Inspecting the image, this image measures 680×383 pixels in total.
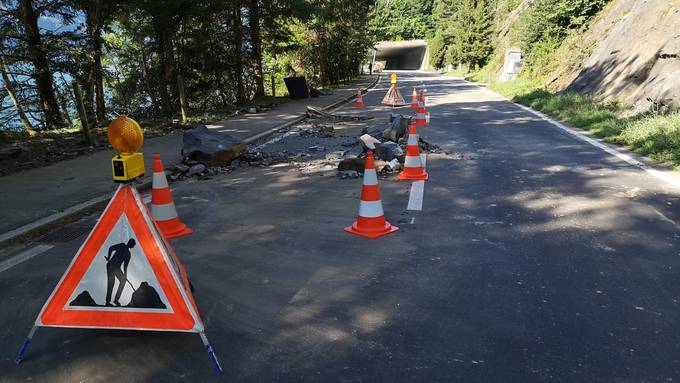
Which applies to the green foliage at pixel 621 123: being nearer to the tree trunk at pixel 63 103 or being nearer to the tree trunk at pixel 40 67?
the tree trunk at pixel 40 67

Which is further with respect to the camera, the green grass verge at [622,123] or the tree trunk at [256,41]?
the tree trunk at [256,41]

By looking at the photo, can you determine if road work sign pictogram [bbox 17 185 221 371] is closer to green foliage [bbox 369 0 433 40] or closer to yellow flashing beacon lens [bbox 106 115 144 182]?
yellow flashing beacon lens [bbox 106 115 144 182]

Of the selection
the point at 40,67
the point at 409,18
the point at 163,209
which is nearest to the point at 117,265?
the point at 163,209

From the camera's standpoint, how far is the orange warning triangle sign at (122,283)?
114 inches

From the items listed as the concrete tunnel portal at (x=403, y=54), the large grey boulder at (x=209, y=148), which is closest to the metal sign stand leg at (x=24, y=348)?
the large grey boulder at (x=209, y=148)

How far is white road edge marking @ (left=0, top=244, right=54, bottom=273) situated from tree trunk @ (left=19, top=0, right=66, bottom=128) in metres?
6.75

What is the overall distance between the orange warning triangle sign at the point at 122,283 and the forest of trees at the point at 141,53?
7742mm

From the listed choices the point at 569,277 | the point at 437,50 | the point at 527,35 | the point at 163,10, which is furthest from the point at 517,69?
the point at 437,50

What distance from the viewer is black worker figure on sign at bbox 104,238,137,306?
296 centimetres

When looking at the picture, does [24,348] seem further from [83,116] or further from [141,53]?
[141,53]

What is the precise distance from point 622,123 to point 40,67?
12922 mm

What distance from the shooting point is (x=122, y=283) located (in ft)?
9.68

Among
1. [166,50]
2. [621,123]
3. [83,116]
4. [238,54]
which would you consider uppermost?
[166,50]

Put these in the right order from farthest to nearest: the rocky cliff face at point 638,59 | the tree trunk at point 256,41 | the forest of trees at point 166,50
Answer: the tree trunk at point 256,41 → the rocky cliff face at point 638,59 → the forest of trees at point 166,50
